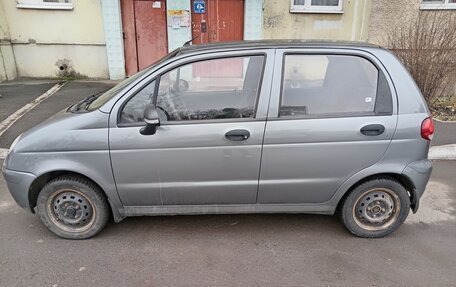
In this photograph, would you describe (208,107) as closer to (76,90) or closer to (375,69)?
(375,69)

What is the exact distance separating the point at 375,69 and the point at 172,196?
2.03m

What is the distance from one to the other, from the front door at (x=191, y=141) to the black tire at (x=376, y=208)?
900mm

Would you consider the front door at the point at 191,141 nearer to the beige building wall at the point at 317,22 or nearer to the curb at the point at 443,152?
the curb at the point at 443,152

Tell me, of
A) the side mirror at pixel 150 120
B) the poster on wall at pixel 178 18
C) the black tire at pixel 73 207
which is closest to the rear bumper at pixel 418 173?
the side mirror at pixel 150 120

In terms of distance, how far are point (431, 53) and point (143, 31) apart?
6.36m

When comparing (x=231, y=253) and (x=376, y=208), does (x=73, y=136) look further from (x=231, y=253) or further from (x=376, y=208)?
(x=376, y=208)

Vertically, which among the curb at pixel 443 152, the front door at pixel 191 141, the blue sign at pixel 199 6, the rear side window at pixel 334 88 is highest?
the blue sign at pixel 199 6

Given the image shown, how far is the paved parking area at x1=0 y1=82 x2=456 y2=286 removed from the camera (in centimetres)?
271

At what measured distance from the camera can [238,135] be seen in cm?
289

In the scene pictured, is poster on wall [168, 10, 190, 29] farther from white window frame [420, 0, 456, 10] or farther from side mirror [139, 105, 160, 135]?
side mirror [139, 105, 160, 135]

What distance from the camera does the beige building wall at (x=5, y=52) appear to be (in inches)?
337

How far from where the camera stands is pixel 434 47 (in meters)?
6.62

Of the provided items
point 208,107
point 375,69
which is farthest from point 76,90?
point 375,69

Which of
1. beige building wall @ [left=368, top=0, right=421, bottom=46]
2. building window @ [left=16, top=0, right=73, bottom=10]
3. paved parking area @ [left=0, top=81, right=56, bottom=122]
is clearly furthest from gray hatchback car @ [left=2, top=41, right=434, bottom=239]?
building window @ [left=16, top=0, right=73, bottom=10]
